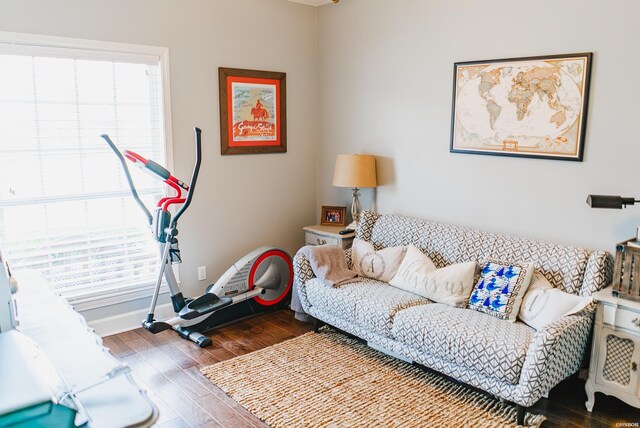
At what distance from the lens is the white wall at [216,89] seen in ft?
12.2

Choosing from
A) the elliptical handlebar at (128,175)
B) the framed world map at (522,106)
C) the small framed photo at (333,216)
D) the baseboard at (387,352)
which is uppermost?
the framed world map at (522,106)

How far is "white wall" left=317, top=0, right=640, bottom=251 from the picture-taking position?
3.14m

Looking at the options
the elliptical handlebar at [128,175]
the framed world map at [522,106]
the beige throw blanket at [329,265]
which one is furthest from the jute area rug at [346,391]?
the framed world map at [522,106]

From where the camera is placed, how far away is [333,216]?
484 cm

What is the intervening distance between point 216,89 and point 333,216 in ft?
4.96

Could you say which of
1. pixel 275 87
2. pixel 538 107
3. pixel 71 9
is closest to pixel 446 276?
pixel 538 107

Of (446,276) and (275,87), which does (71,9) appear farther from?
(446,276)

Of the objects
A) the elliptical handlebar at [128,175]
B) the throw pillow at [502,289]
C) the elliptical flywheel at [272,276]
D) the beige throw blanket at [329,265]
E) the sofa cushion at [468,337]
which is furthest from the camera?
the elliptical flywheel at [272,276]

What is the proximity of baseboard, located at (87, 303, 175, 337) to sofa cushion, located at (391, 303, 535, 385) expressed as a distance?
6.73 ft

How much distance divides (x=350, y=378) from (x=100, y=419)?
7.14 ft

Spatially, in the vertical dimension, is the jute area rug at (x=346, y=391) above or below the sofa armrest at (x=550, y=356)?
below

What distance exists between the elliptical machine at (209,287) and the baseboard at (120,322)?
113mm

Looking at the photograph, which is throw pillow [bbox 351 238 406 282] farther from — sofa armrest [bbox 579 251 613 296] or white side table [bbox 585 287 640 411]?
white side table [bbox 585 287 640 411]

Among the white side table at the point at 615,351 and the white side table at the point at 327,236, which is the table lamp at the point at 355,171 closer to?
the white side table at the point at 327,236
